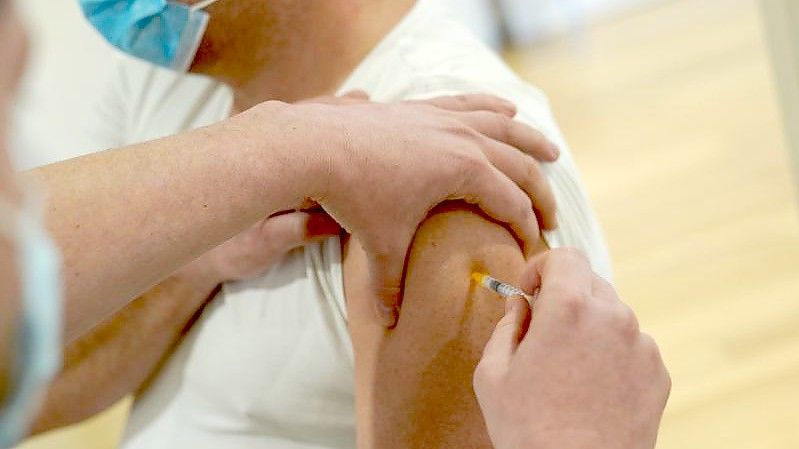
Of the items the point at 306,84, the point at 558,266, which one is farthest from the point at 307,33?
the point at 558,266

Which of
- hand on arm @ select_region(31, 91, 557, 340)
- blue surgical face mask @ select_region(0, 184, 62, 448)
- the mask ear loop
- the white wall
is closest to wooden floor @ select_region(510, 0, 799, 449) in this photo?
hand on arm @ select_region(31, 91, 557, 340)

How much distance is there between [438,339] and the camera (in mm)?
1088

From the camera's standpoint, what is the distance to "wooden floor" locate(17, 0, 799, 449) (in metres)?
2.19

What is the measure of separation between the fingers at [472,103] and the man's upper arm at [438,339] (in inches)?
5.0

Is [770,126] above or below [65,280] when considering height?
below

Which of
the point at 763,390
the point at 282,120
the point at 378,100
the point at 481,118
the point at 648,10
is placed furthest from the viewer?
the point at 648,10

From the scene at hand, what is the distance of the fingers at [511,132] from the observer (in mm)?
1146

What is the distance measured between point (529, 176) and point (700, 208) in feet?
5.91

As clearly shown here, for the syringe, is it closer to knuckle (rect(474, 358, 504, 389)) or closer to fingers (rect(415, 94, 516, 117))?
knuckle (rect(474, 358, 504, 389))

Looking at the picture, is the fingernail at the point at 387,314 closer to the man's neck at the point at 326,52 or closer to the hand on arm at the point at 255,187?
the hand on arm at the point at 255,187

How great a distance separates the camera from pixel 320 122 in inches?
40.8

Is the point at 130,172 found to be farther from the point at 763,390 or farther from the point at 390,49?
the point at 763,390

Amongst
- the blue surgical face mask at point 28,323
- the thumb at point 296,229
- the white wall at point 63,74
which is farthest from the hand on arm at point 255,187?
the white wall at point 63,74

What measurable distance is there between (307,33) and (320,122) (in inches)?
12.3
